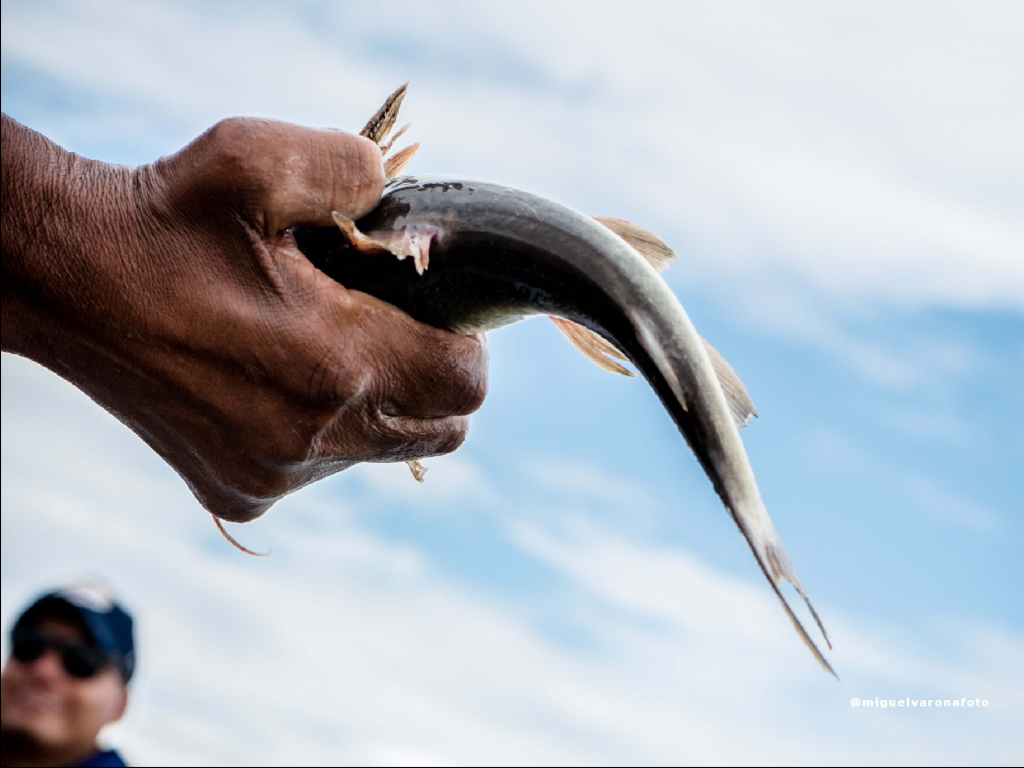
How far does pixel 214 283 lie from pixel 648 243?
1.42 meters

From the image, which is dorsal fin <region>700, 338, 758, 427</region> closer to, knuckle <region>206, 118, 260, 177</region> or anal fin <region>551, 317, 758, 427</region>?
anal fin <region>551, 317, 758, 427</region>

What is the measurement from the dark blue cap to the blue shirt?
1.64 ft

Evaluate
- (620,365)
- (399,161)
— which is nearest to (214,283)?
(399,161)

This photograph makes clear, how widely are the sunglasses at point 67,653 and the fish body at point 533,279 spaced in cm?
171

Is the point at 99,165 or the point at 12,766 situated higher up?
the point at 99,165

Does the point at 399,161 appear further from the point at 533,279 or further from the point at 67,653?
the point at 67,653

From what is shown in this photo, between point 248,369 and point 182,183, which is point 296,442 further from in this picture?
point 182,183

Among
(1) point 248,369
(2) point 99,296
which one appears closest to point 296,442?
(1) point 248,369

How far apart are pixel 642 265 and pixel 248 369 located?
1.24 metres

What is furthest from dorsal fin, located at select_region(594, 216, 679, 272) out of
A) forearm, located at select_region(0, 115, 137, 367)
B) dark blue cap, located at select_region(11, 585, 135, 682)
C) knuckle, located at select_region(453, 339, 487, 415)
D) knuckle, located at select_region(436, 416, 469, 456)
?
dark blue cap, located at select_region(11, 585, 135, 682)

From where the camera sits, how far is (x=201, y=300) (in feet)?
10.0

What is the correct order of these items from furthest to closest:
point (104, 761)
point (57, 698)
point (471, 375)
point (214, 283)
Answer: point (57, 698), point (471, 375), point (104, 761), point (214, 283)

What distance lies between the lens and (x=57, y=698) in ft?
Answer: 11.8

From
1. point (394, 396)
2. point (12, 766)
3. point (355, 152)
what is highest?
point (355, 152)
